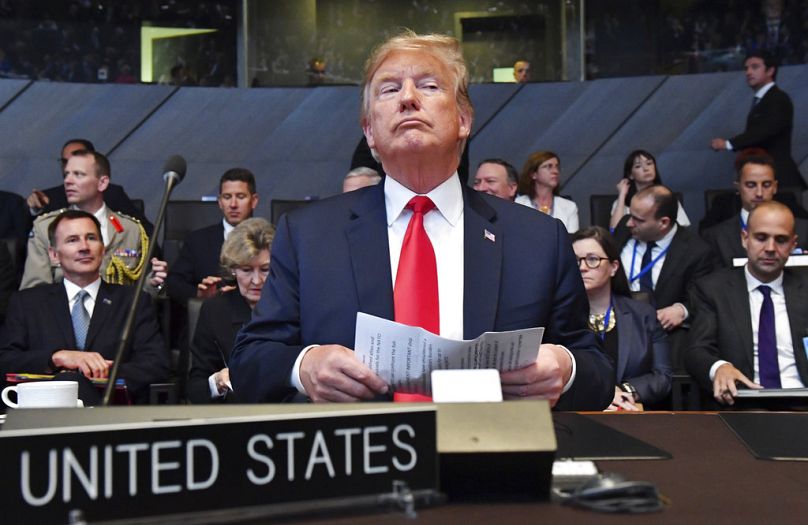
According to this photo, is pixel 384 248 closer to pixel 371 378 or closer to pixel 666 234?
pixel 371 378

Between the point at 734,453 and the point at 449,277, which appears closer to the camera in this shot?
the point at 734,453

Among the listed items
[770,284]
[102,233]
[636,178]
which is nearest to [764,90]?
[636,178]

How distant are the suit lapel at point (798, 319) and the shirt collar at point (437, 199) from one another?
2413mm

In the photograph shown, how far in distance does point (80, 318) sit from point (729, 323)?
8.60ft

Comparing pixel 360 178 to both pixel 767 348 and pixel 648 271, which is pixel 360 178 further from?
pixel 767 348

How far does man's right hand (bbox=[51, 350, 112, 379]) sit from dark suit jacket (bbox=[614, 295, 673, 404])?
6.39ft

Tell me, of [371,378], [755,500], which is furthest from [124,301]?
[755,500]

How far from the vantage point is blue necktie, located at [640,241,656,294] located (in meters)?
5.07

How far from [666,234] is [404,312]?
11.6ft

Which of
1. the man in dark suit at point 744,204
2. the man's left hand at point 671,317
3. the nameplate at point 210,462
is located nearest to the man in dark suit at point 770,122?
the man in dark suit at point 744,204

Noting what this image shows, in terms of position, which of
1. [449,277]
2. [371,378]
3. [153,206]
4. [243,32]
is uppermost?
[243,32]

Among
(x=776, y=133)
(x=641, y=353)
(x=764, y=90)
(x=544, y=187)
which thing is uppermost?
(x=764, y=90)

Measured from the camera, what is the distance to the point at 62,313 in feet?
14.0

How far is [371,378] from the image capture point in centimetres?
158
